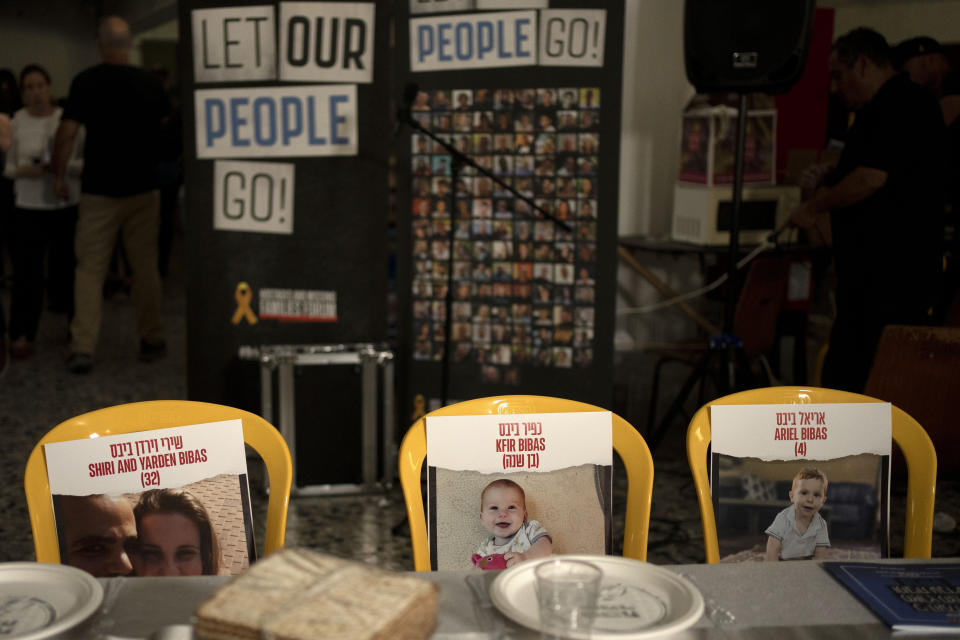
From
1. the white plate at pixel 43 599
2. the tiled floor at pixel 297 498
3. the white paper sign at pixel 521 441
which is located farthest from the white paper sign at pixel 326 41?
the white plate at pixel 43 599

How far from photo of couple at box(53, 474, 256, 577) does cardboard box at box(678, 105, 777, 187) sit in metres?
3.31

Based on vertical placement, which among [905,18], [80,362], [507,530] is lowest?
[80,362]

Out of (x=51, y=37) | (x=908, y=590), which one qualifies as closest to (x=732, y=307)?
(x=908, y=590)

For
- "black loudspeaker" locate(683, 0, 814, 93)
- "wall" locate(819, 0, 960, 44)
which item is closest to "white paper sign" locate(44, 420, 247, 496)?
"black loudspeaker" locate(683, 0, 814, 93)

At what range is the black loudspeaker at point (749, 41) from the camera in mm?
3232

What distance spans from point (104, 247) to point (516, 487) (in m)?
3.64

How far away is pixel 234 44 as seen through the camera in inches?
134

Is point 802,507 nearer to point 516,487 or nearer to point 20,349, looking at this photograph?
point 516,487

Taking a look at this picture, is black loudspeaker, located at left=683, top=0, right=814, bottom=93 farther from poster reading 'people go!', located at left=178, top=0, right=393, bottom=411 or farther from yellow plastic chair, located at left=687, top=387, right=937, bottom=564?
yellow plastic chair, located at left=687, top=387, right=937, bottom=564

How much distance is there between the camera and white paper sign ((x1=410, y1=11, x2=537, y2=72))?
346 centimetres

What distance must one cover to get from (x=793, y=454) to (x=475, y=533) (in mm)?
581

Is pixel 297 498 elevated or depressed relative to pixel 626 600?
depressed

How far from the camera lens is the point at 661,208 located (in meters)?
5.38

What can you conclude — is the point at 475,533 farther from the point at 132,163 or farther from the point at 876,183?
the point at 132,163
